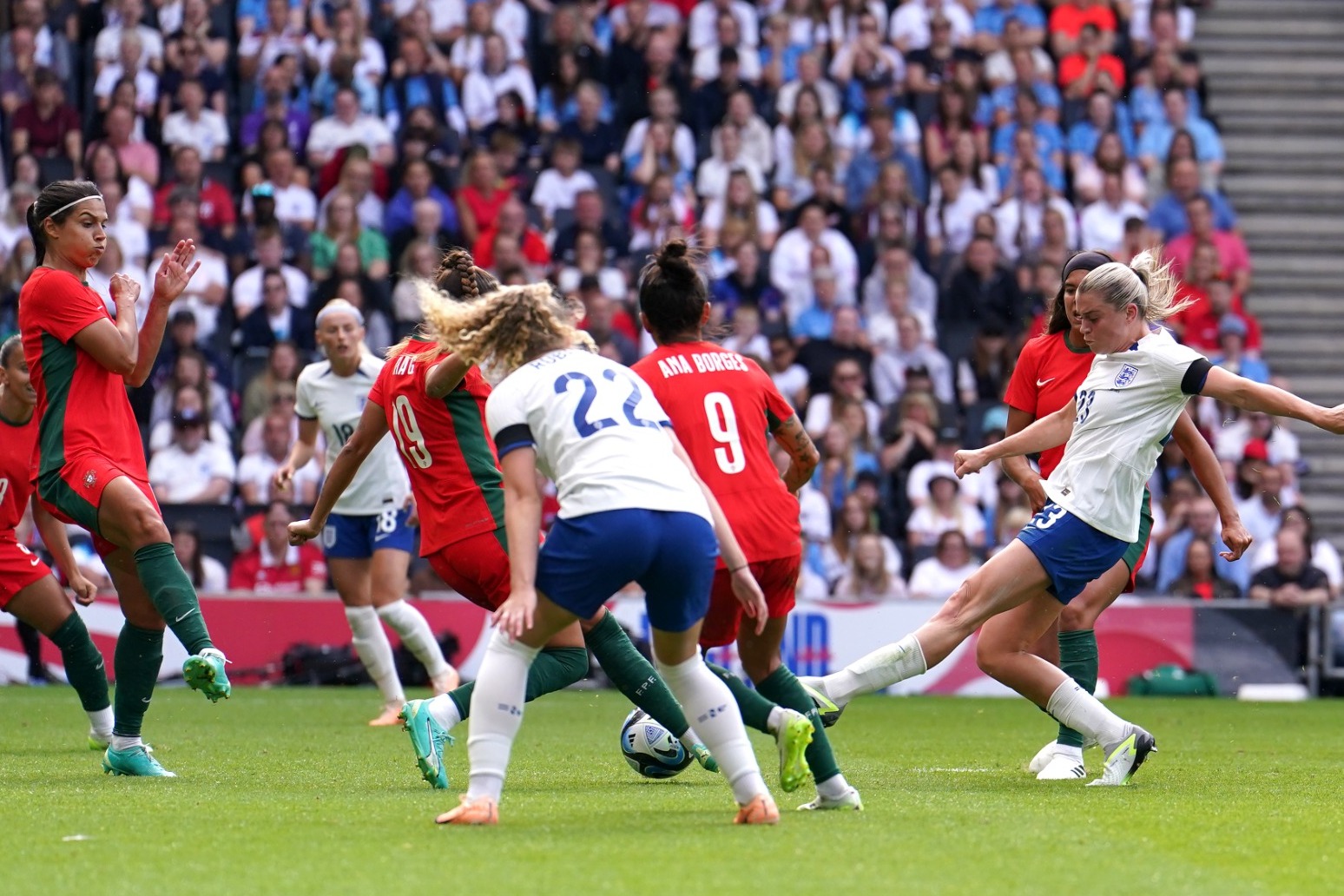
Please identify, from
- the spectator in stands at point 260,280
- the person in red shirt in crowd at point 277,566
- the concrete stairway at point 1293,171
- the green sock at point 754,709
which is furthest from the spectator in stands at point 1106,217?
the green sock at point 754,709

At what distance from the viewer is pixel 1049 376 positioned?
895 cm

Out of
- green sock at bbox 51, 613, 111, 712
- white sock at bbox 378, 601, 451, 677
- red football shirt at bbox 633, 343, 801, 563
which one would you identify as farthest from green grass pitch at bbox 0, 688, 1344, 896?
red football shirt at bbox 633, 343, 801, 563

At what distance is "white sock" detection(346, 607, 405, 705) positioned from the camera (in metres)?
11.6

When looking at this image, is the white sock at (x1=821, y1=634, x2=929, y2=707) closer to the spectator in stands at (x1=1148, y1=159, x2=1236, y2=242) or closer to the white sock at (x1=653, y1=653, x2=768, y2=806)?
the white sock at (x1=653, y1=653, x2=768, y2=806)

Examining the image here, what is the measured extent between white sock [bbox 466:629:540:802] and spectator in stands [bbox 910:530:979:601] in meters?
9.93

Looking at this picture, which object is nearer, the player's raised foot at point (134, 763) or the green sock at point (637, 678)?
the green sock at point (637, 678)

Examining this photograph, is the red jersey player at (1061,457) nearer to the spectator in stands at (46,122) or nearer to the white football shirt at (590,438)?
the white football shirt at (590,438)

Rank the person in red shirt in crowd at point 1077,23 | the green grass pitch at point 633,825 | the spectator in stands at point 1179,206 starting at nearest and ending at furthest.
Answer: the green grass pitch at point 633,825, the spectator in stands at point 1179,206, the person in red shirt in crowd at point 1077,23

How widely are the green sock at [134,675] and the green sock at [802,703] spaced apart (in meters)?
2.78

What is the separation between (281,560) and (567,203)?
17.6ft

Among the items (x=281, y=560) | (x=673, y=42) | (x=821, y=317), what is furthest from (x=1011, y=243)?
(x=281, y=560)

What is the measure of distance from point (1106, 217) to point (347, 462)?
13.1 m

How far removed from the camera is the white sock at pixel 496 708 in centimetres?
616

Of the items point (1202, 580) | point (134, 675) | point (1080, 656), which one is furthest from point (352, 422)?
point (1202, 580)
